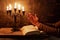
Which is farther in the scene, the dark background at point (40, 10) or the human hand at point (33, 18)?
the dark background at point (40, 10)

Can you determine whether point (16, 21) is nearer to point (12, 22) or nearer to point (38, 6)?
point (12, 22)

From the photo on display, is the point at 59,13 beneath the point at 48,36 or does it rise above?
above

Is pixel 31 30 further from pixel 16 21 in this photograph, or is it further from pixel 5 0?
pixel 5 0

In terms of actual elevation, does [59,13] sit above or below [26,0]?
below

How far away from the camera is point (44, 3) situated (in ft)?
6.45

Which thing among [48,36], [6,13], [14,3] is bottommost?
[48,36]

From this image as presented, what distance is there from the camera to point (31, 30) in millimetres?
1572

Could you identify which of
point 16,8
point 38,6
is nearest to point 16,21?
point 16,8

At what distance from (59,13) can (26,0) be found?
0.44 m

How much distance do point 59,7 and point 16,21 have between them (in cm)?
56

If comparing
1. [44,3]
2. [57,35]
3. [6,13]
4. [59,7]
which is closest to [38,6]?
[44,3]

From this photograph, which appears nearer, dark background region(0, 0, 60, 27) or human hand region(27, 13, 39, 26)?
human hand region(27, 13, 39, 26)

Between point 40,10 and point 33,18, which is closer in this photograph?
point 33,18

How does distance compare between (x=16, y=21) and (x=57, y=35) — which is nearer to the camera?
(x=57, y=35)
